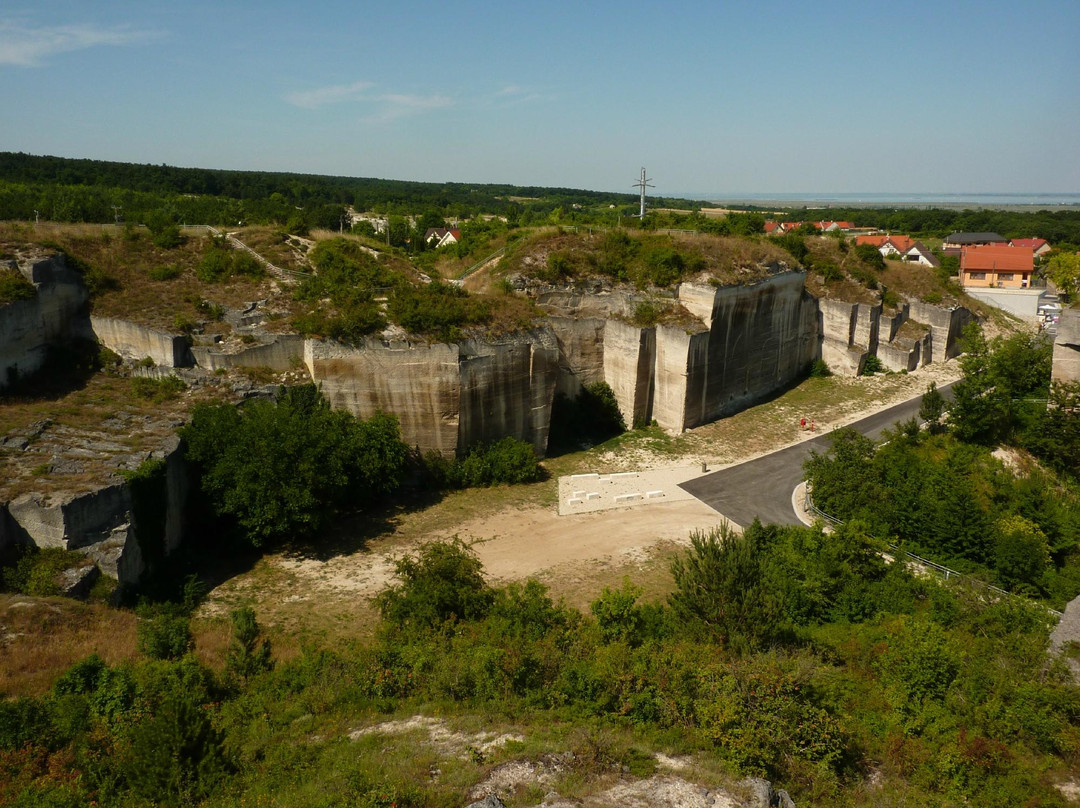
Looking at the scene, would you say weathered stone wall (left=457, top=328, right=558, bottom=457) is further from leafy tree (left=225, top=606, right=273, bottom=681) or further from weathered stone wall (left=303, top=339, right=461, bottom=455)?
leafy tree (left=225, top=606, right=273, bottom=681)

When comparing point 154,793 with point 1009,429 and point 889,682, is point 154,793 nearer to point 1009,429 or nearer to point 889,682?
point 889,682

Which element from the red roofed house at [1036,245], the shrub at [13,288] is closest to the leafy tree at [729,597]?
the shrub at [13,288]

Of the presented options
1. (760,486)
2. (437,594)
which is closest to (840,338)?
(760,486)

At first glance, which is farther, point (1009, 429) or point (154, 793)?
point (1009, 429)

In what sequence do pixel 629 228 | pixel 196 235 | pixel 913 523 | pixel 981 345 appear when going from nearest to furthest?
1. pixel 913 523
2. pixel 981 345
3. pixel 196 235
4. pixel 629 228

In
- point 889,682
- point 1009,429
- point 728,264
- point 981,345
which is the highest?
point 728,264

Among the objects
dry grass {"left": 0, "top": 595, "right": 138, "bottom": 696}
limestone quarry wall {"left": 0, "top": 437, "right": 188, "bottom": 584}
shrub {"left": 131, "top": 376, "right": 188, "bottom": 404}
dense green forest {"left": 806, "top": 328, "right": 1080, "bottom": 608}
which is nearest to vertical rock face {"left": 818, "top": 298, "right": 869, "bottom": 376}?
dense green forest {"left": 806, "top": 328, "right": 1080, "bottom": 608}

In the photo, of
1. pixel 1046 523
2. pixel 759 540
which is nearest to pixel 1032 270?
pixel 1046 523
